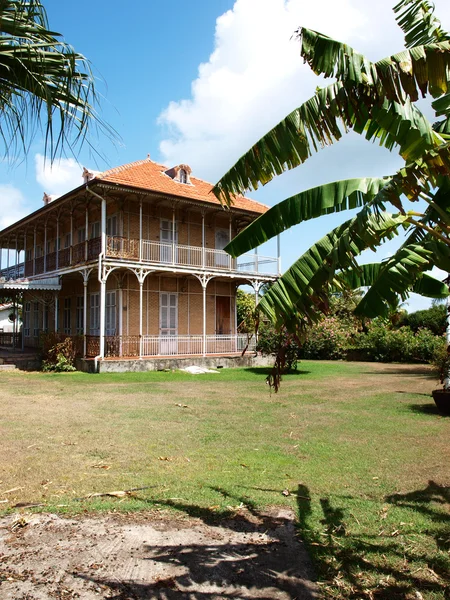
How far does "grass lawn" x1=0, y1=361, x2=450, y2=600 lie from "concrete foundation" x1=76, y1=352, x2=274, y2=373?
18.0 feet

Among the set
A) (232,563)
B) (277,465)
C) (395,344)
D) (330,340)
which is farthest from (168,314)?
(232,563)

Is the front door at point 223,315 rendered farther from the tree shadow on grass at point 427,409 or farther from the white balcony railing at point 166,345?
the tree shadow on grass at point 427,409

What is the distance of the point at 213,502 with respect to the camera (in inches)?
193

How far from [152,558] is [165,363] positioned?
15.6 meters

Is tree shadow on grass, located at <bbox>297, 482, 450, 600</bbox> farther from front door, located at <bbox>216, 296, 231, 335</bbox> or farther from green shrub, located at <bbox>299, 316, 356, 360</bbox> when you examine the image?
green shrub, located at <bbox>299, 316, 356, 360</bbox>

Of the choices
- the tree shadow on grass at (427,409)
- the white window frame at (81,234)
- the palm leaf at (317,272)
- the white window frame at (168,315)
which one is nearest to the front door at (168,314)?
the white window frame at (168,315)

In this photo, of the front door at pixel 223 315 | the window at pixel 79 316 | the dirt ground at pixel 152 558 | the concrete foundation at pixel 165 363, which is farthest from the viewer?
the front door at pixel 223 315

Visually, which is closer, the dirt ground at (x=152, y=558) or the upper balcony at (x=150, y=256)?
the dirt ground at (x=152, y=558)

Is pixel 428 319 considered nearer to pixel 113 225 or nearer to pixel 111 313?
pixel 111 313

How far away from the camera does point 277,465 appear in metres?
6.27

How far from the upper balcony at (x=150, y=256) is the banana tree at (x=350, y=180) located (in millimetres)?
14779

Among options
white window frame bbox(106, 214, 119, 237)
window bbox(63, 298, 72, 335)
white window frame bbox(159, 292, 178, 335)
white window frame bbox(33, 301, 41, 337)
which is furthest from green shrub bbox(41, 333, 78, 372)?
white window frame bbox(33, 301, 41, 337)

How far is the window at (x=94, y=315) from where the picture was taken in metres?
21.9

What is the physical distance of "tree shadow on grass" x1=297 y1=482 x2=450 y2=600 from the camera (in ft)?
11.2
